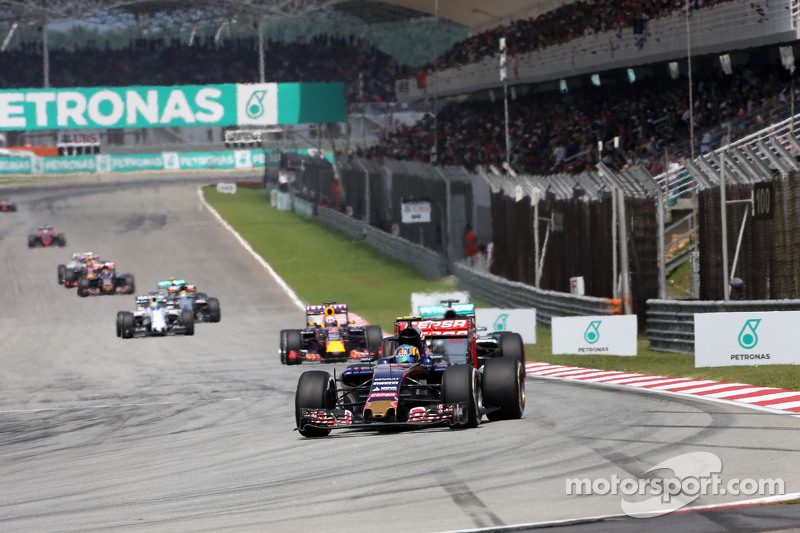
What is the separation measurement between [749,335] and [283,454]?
9.30 meters

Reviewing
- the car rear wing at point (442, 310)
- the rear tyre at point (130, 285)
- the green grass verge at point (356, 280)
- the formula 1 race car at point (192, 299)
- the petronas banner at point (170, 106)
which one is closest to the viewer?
the car rear wing at point (442, 310)

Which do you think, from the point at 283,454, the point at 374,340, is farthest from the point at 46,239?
the point at 283,454

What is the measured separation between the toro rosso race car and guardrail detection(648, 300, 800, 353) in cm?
664

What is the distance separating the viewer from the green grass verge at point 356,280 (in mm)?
19406

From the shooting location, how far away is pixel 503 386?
14.1m

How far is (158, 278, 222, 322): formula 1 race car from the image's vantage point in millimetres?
30980

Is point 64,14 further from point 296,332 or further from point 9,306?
point 296,332

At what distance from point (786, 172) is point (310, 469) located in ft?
38.3

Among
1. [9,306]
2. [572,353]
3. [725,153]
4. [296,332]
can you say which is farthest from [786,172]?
[9,306]

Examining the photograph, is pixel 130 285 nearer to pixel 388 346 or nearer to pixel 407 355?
pixel 388 346

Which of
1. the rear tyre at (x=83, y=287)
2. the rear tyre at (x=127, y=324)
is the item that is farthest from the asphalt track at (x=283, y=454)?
the rear tyre at (x=83, y=287)

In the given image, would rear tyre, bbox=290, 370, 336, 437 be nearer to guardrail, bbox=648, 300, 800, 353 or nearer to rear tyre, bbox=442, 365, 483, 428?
rear tyre, bbox=442, 365, 483, 428

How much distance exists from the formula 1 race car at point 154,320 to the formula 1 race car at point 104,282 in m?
9.32

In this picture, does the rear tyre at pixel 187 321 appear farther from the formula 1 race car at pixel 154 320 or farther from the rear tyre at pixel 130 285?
the rear tyre at pixel 130 285
